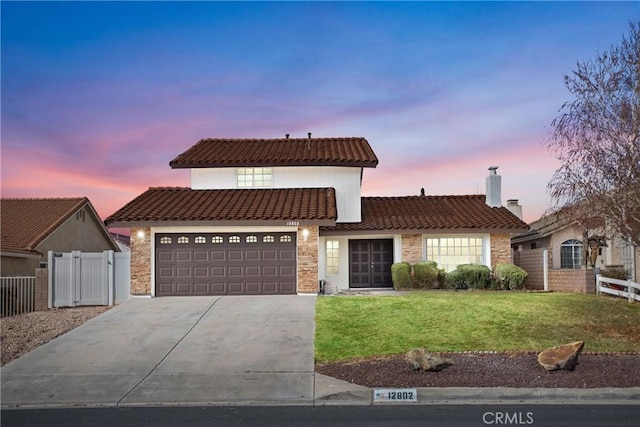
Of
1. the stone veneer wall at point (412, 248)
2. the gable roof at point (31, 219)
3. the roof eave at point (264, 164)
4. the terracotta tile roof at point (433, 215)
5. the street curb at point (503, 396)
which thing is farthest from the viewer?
the gable roof at point (31, 219)

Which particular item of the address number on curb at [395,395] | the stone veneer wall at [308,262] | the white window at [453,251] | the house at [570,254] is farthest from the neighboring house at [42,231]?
the house at [570,254]

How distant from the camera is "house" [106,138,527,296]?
74.7ft

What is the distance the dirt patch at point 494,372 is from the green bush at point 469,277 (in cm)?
1069

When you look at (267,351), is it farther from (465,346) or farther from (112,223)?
(112,223)

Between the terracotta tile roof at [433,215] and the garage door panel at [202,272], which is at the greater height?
the terracotta tile roof at [433,215]

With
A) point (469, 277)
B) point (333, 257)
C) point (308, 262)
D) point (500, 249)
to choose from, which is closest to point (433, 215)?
point (500, 249)

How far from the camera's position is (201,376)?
12.8 m

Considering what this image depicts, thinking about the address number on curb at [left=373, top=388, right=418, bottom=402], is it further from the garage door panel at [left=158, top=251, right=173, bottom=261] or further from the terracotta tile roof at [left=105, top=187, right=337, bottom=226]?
the garage door panel at [left=158, top=251, right=173, bottom=261]

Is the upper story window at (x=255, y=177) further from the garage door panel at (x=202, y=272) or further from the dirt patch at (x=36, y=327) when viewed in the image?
the dirt patch at (x=36, y=327)

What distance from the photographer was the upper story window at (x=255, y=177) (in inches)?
1091

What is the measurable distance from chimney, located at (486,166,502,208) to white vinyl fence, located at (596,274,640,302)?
7171 mm

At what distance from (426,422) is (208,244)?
14965 millimetres

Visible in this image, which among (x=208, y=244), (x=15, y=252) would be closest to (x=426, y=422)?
(x=208, y=244)

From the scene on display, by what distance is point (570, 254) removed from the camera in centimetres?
3212
